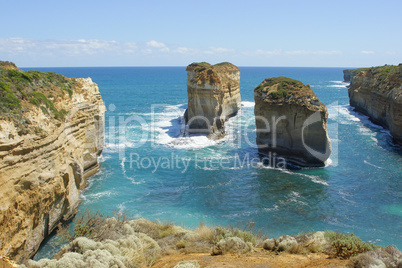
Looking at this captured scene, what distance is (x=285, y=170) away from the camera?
26.7 m

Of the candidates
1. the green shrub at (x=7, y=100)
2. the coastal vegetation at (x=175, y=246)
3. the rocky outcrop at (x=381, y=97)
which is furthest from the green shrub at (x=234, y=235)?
the rocky outcrop at (x=381, y=97)

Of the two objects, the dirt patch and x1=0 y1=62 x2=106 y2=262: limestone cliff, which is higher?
x1=0 y1=62 x2=106 y2=262: limestone cliff

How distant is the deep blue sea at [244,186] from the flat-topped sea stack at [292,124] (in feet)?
5.20

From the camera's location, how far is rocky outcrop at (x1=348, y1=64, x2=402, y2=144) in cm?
3344

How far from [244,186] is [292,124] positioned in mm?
8079

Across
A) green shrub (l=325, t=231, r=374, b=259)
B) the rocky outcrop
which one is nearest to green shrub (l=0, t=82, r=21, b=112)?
green shrub (l=325, t=231, r=374, b=259)

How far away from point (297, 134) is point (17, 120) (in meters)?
21.3

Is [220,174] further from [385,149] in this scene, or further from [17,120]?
[385,149]

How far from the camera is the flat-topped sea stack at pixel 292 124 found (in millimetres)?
26750

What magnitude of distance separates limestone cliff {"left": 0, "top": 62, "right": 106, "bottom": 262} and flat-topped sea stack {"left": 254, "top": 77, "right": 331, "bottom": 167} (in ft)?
53.3

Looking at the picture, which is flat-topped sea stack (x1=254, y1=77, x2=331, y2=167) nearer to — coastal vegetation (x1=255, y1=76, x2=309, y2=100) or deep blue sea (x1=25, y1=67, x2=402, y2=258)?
coastal vegetation (x1=255, y1=76, x2=309, y2=100)

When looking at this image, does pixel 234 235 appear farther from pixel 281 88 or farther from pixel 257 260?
pixel 281 88

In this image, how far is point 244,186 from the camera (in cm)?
2347

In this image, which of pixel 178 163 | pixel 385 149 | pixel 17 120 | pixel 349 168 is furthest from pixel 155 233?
pixel 385 149
